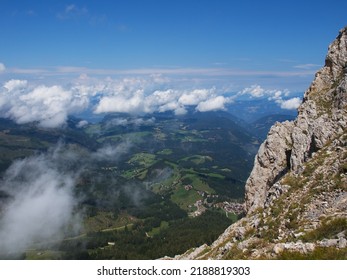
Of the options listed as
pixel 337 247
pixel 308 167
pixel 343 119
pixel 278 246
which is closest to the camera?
pixel 337 247

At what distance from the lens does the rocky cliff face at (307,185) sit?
29656mm

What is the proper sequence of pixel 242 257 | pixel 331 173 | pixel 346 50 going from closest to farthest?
pixel 242 257, pixel 331 173, pixel 346 50

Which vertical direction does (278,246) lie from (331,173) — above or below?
below

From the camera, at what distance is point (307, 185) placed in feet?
143

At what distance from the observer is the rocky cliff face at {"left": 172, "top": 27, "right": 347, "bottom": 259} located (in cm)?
2966

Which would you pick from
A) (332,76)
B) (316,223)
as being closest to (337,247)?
(316,223)

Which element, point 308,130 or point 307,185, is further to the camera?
point 308,130

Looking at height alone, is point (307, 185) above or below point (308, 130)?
below

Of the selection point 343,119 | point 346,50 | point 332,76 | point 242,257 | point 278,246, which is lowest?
point 242,257

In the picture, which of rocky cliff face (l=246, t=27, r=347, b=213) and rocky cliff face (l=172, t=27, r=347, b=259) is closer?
rocky cliff face (l=172, t=27, r=347, b=259)

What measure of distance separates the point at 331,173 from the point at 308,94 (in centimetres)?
3210

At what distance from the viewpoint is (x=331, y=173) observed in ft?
136

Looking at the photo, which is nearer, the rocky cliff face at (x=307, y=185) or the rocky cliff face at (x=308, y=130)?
the rocky cliff face at (x=307, y=185)
